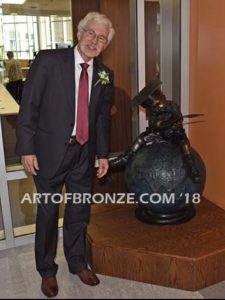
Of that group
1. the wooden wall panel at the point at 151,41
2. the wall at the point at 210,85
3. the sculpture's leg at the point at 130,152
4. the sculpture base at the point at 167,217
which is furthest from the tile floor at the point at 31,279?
the wooden wall panel at the point at 151,41

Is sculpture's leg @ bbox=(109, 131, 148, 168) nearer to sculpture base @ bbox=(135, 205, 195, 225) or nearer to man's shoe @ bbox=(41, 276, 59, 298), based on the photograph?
sculpture base @ bbox=(135, 205, 195, 225)

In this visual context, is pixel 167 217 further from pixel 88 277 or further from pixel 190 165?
pixel 88 277

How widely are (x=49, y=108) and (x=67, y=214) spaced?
2.23ft

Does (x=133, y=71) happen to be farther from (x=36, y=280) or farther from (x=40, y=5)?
(x=36, y=280)

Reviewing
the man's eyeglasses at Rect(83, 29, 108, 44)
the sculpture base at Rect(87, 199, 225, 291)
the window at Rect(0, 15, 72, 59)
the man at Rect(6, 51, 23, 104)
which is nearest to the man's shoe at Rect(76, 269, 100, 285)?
the sculpture base at Rect(87, 199, 225, 291)

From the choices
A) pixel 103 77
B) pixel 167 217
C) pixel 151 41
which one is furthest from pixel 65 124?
pixel 151 41

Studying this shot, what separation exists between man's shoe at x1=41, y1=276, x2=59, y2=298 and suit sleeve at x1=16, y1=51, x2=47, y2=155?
0.73 metres

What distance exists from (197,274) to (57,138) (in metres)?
1.15

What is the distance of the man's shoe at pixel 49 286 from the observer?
5.83ft

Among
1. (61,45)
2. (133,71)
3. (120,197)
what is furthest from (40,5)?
(120,197)

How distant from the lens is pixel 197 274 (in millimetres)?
2037

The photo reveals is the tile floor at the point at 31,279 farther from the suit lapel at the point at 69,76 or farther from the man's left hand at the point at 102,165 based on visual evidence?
the suit lapel at the point at 69,76

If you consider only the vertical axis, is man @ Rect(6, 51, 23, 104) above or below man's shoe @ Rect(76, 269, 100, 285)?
above

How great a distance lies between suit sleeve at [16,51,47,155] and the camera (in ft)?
5.89
